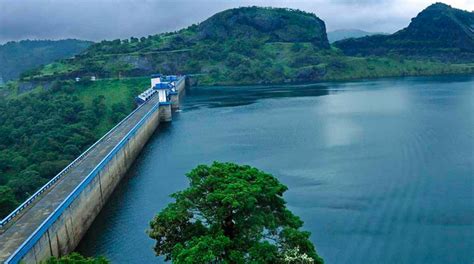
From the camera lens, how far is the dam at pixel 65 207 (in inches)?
1205

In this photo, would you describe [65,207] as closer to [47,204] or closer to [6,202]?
[47,204]

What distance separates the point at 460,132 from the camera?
70500mm

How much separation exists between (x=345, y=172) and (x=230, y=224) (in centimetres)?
3329

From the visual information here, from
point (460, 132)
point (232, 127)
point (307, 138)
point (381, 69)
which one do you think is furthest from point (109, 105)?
point (381, 69)

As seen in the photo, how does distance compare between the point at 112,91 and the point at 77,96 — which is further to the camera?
the point at 112,91

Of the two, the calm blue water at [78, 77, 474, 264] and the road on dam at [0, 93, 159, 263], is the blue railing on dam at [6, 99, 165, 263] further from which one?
the calm blue water at [78, 77, 474, 264]

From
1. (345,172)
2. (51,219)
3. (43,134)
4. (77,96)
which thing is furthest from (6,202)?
(77,96)

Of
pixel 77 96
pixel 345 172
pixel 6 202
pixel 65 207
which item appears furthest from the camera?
pixel 77 96

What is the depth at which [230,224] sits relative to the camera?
71.1ft

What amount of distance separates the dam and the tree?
12537mm

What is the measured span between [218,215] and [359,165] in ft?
122

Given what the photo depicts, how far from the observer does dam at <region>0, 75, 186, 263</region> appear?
1205 inches

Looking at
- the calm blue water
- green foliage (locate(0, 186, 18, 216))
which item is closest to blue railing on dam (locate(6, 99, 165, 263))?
the calm blue water

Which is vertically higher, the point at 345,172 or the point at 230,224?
the point at 230,224
